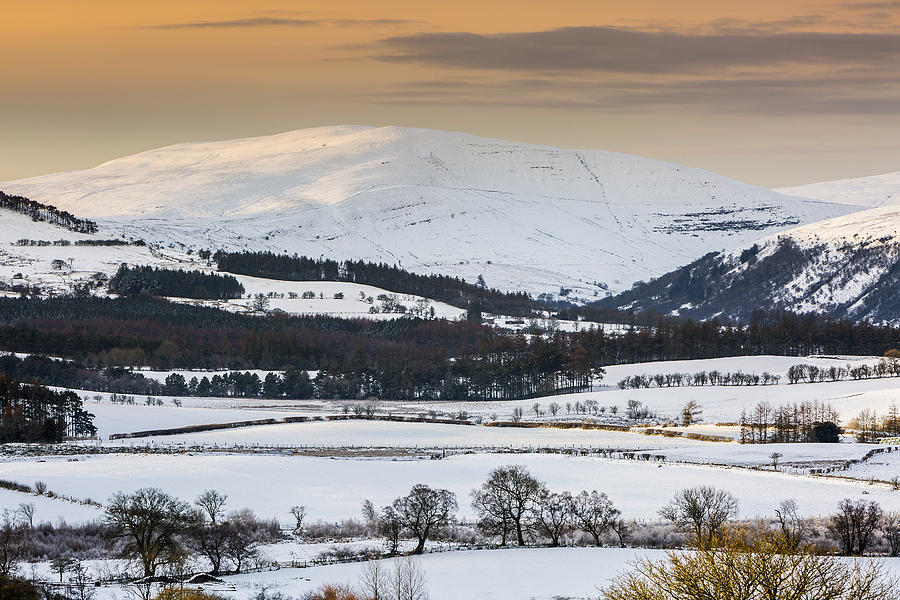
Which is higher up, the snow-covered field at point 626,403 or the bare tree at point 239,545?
the snow-covered field at point 626,403

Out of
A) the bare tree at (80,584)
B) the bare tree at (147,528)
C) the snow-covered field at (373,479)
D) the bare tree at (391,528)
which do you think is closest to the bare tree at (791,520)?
the snow-covered field at (373,479)

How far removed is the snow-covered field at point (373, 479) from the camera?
263 ft

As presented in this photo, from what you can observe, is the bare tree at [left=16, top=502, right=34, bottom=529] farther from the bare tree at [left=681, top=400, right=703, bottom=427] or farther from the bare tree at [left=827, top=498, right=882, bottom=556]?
the bare tree at [left=681, top=400, right=703, bottom=427]

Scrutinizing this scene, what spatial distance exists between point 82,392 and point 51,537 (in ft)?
343

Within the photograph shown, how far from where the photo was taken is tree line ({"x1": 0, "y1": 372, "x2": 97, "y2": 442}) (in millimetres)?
122938

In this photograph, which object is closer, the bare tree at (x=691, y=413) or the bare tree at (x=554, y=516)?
the bare tree at (x=554, y=516)

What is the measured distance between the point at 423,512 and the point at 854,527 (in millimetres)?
24124

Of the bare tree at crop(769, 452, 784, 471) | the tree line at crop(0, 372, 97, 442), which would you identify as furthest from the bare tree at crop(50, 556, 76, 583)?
the tree line at crop(0, 372, 97, 442)

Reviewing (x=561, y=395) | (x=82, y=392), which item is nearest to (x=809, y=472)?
(x=561, y=395)

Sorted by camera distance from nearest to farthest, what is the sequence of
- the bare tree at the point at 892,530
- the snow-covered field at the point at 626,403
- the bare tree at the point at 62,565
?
the bare tree at the point at 62,565 < the bare tree at the point at 892,530 < the snow-covered field at the point at 626,403

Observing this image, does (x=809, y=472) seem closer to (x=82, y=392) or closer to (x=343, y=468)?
(x=343, y=468)

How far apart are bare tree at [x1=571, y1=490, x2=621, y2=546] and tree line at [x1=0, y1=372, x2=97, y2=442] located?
70861mm

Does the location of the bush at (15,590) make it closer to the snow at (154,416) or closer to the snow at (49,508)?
the snow at (49,508)

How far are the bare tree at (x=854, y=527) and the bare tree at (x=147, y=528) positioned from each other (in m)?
A: 35.6
